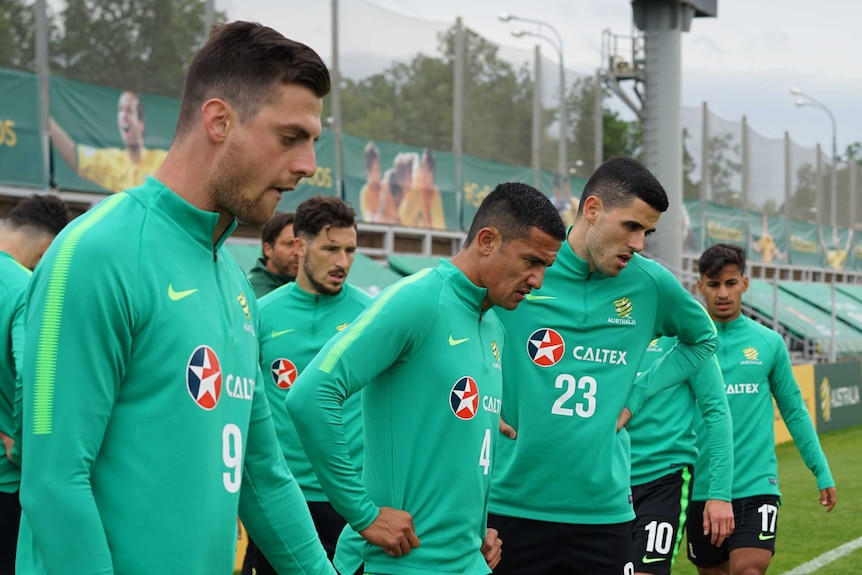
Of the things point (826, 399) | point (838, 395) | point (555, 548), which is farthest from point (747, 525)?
point (838, 395)

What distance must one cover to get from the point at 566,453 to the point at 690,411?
1.98 metres

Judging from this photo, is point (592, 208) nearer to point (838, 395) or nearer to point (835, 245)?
point (838, 395)

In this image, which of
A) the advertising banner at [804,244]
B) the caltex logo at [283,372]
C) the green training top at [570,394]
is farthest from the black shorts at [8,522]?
the advertising banner at [804,244]

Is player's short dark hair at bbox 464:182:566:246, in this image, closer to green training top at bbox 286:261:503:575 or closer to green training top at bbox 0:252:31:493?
green training top at bbox 286:261:503:575

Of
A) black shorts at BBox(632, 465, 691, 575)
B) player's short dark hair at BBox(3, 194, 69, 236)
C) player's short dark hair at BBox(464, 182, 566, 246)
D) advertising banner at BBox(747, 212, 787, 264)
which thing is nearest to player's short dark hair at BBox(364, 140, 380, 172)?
black shorts at BBox(632, 465, 691, 575)

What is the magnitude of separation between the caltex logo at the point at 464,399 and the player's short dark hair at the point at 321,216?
2.48 m

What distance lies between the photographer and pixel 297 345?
6.08 m

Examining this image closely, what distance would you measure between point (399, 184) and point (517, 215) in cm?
1941

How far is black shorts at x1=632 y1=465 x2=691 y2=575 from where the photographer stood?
595 cm

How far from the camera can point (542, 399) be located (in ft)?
15.8

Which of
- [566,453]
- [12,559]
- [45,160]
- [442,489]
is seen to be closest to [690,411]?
[566,453]

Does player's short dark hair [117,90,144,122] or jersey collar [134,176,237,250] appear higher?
player's short dark hair [117,90,144,122]

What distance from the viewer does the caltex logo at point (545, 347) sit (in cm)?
484

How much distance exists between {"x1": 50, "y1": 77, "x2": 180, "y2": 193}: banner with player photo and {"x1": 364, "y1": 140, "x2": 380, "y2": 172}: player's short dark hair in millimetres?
5413
